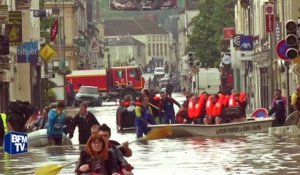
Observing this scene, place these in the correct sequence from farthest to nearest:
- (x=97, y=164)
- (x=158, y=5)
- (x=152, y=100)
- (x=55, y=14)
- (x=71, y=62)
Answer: (x=71, y=62)
(x=55, y=14)
(x=158, y=5)
(x=152, y=100)
(x=97, y=164)

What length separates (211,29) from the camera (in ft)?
377

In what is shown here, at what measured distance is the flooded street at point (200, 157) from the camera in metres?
25.9

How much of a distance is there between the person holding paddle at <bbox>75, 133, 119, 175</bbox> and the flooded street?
743 centimetres

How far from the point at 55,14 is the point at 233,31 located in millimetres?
26648

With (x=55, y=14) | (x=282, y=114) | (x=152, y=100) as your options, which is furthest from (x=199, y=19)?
(x=282, y=114)

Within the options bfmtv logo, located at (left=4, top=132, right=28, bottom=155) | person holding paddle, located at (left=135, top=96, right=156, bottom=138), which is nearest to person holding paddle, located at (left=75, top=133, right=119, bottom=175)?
bfmtv logo, located at (left=4, top=132, right=28, bottom=155)

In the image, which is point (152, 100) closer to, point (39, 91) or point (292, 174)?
point (292, 174)

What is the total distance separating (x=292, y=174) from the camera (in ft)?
78.2

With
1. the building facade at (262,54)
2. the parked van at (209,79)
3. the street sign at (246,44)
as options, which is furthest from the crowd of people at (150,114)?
the parked van at (209,79)

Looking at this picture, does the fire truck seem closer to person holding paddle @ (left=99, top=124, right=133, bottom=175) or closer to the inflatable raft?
the inflatable raft

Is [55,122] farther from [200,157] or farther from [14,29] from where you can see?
[14,29]

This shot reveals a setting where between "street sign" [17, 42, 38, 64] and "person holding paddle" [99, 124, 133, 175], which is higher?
"street sign" [17, 42, 38, 64]

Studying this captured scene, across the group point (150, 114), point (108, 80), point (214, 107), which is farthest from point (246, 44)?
point (108, 80)

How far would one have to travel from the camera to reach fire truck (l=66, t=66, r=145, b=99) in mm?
105875
